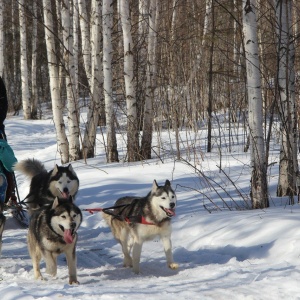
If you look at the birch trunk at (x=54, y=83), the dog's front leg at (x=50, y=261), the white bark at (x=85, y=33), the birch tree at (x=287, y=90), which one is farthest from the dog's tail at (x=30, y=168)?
the white bark at (x=85, y=33)

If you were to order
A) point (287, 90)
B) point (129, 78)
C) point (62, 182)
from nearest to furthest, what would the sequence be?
1. point (287, 90)
2. point (62, 182)
3. point (129, 78)

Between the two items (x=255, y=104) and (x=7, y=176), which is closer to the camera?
(x=255, y=104)

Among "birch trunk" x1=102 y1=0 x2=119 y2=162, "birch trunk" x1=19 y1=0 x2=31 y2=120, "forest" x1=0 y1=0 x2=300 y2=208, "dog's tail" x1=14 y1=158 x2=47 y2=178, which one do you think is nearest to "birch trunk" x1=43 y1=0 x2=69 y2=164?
"forest" x1=0 y1=0 x2=300 y2=208

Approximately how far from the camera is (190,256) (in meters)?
5.33

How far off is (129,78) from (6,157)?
4.61m

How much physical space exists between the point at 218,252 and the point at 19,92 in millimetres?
31292

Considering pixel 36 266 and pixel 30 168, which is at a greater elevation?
pixel 30 168

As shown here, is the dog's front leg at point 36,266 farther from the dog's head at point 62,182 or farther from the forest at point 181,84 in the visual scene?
the forest at point 181,84

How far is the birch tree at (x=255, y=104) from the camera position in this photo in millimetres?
6176

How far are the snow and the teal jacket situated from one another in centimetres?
86

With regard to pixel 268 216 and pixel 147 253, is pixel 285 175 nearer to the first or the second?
pixel 268 216

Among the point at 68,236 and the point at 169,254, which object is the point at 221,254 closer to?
the point at 169,254

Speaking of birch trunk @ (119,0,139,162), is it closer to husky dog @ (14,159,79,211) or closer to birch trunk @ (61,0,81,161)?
birch trunk @ (61,0,81,161)

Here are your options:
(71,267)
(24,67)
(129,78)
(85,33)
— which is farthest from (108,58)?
(24,67)
